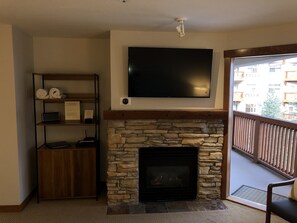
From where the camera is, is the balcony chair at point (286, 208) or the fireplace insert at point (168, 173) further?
the fireplace insert at point (168, 173)

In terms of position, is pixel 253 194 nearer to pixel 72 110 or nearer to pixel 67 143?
pixel 67 143

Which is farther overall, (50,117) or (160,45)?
(50,117)

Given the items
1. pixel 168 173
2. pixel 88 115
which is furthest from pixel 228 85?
pixel 88 115

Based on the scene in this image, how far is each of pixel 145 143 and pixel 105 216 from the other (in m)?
1.01

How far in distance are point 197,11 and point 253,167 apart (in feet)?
11.7

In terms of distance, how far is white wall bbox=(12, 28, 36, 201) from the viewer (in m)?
3.02

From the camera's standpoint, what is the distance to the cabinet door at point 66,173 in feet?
10.7

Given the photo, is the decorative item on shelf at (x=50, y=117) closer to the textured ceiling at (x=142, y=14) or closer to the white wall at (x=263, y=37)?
the textured ceiling at (x=142, y=14)

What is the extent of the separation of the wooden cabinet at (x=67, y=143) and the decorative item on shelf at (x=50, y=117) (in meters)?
0.04

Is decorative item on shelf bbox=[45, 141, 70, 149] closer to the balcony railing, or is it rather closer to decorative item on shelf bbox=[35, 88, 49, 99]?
decorative item on shelf bbox=[35, 88, 49, 99]

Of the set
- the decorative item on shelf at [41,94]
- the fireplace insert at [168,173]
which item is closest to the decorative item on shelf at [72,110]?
the decorative item on shelf at [41,94]

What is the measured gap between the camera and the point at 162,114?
10.2ft

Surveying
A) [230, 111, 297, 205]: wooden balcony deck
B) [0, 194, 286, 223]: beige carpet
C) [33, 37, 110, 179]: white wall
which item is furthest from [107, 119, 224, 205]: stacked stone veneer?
[230, 111, 297, 205]: wooden balcony deck

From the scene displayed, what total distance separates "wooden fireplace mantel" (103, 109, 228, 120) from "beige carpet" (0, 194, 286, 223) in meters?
1.19
